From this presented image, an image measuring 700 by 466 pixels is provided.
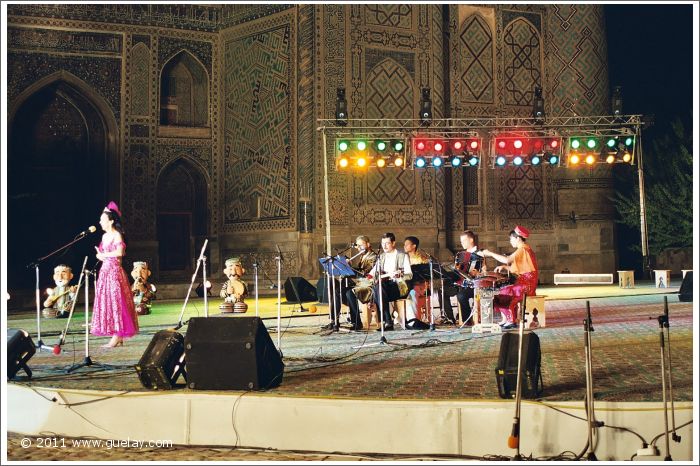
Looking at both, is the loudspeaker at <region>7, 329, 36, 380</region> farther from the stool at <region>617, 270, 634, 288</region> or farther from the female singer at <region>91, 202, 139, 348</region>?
the stool at <region>617, 270, 634, 288</region>

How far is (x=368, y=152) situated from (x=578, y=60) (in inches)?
336

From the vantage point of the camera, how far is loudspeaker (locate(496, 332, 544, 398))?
19.2ft

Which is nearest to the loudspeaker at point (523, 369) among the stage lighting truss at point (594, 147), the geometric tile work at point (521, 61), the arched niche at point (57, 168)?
the stage lighting truss at point (594, 147)

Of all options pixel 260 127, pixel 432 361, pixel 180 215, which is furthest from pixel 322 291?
pixel 432 361

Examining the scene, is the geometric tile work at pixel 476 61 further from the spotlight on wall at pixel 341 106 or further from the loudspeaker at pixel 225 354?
the loudspeaker at pixel 225 354

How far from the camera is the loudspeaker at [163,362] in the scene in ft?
21.2

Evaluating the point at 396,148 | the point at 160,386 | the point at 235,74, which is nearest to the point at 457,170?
the point at 396,148

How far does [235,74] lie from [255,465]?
1817 cm

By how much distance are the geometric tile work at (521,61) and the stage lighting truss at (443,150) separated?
17.6 ft

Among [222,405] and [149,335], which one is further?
[149,335]

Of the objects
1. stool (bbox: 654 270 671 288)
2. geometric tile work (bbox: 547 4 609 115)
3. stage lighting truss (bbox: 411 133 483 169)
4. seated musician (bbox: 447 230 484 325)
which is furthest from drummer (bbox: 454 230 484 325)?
geometric tile work (bbox: 547 4 609 115)

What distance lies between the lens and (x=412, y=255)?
12047 millimetres

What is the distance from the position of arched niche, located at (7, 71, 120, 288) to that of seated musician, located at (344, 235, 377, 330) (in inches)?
432

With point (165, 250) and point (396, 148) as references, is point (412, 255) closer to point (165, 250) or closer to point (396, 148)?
point (396, 148)
